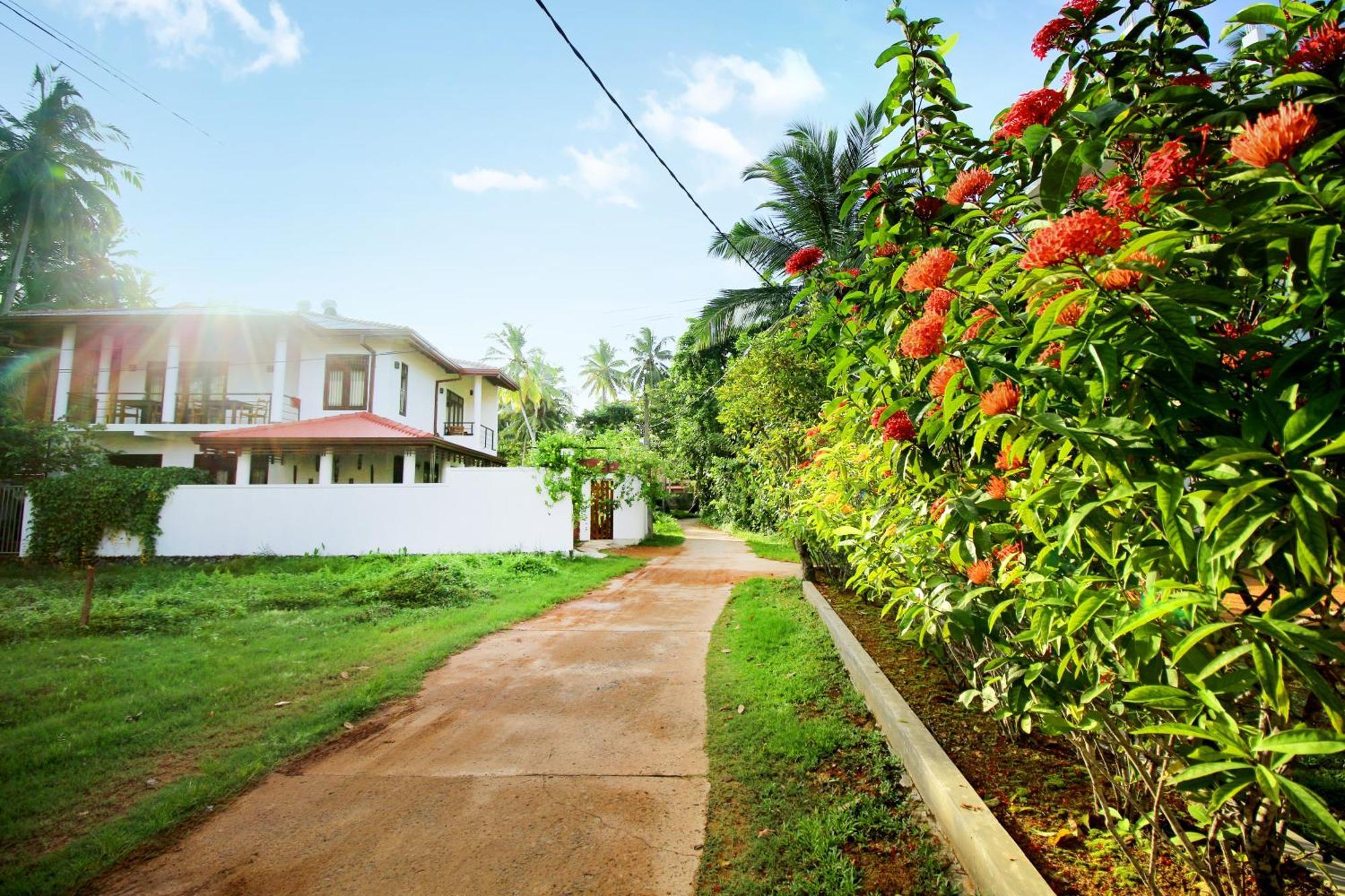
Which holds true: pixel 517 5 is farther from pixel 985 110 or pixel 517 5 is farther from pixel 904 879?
pixel 904 879

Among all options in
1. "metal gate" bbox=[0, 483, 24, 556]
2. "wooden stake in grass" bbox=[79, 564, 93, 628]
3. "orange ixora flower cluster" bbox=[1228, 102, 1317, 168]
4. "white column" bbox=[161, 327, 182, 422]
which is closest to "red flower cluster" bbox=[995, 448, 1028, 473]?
"orange ixora flower cluster" bbox=[1228, 102, 1317, 168]

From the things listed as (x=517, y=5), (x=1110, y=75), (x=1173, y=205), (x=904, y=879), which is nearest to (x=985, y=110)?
(x=1110, y=75)

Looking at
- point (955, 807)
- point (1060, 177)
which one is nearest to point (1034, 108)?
point (1060, 177)

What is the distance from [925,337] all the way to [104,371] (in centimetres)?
2566

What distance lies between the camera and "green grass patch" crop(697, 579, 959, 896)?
6.92 ft

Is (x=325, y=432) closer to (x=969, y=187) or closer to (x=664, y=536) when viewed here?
(x=664, y=536)

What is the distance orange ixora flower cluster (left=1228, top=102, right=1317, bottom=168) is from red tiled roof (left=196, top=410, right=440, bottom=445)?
17.5 m

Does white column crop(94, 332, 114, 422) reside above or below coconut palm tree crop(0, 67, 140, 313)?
below

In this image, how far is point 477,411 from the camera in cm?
2422

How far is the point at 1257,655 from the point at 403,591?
846 centimetres

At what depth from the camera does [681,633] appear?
6203 mm

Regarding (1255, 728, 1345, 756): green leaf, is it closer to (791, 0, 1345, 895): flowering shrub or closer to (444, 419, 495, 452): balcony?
(791, 0, 1345, 895): flowering shrub

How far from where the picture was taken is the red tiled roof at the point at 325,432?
1642 cm

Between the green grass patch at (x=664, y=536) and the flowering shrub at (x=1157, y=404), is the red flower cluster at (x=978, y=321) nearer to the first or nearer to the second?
the flowering shrub at (x=1157, y=404)
